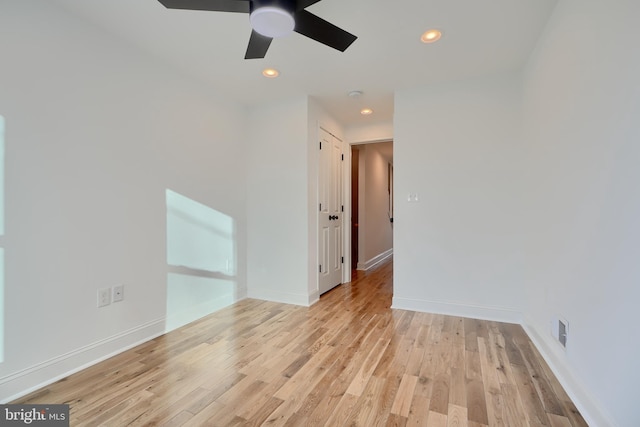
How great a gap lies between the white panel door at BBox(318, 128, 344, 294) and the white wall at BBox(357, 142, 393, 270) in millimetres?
1017

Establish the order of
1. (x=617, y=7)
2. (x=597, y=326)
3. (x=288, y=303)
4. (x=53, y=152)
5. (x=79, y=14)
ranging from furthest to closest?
(x=288, y=303) → (x=79, y=14) → (x=53, y=152) → (x=597, y=326) → (x=617, y=7)

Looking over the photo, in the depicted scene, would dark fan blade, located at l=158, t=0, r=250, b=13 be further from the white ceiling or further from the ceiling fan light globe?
the white ceiling

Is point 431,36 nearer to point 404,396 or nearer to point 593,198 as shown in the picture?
point 593,198

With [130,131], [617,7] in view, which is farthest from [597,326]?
[130,131]

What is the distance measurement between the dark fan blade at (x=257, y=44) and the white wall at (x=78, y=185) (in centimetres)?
107

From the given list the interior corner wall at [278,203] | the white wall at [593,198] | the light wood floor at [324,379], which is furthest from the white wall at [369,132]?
the light wood floor at [324,379]

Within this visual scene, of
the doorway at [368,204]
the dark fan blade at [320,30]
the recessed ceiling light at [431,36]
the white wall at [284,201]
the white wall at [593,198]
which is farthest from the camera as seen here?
the doorway at [368,204]

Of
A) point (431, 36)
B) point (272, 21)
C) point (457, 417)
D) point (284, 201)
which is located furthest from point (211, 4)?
point (457, 417)

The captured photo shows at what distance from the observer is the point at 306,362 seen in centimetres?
197

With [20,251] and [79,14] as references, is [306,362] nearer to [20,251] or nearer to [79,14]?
[20,251]

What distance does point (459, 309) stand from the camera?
112 inches

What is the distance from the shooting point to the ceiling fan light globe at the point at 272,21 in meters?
1.44

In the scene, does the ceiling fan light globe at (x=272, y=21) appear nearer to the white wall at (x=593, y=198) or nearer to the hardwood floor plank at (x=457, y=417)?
the white wall at (x=593, y=198)

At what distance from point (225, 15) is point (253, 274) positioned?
8.57 feet
